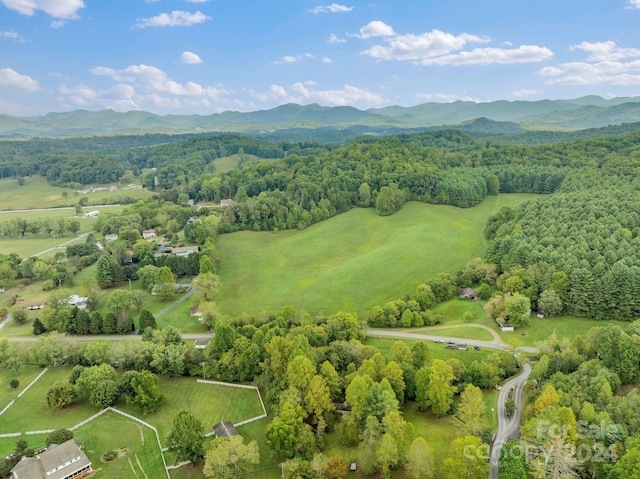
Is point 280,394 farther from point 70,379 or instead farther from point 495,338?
point 495,338

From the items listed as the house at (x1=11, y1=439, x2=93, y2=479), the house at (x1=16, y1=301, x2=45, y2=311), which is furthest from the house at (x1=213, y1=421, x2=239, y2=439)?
the house at (x1=16, y1=301, x2=45, y2=311)

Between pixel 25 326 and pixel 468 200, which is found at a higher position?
pixel 468 200

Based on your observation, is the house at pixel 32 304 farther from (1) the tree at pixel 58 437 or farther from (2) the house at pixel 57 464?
(2) the house at pixel 57 464

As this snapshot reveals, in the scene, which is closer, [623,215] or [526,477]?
[526,477]

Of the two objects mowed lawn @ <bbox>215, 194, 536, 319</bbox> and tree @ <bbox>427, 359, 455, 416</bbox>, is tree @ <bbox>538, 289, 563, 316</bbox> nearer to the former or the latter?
mowed lawn @ <bbox>215, 194, 536, 319</bbox>

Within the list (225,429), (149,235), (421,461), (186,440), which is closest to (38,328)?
(186,440)

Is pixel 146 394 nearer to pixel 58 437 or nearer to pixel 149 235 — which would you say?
pixel 58 437

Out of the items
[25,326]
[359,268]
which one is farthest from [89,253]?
[359,268]
